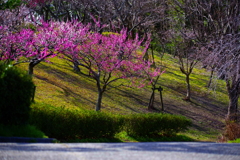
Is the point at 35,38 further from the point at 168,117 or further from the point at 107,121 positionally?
the point at 168,117

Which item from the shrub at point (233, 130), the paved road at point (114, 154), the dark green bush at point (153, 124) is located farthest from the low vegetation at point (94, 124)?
the paved road at point (114, 154)

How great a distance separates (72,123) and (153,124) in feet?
14.6

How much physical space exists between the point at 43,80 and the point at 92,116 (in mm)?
9798

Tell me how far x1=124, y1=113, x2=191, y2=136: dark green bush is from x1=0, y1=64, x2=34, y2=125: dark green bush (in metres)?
5.54

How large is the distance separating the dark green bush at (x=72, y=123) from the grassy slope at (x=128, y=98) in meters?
5.24

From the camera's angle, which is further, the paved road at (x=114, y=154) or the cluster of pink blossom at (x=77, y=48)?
the cluster of pink blossom at (x=77, y=48)

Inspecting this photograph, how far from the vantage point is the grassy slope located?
58.1 ft

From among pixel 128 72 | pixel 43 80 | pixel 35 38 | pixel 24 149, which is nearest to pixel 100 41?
pixel 128 72

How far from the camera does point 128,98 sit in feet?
68.8

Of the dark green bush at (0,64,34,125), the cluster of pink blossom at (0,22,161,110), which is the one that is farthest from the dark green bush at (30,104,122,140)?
the cluster of pink blossom at (0,22,161,110)

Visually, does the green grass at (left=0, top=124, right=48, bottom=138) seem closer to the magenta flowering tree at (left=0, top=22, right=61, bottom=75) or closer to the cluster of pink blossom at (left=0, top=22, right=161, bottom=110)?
the magenta flowering tree at (left=0, top=22, right=61, bottom=75)

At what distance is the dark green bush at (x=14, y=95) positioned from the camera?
7836 millimetres

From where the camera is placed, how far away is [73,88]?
20188 mm

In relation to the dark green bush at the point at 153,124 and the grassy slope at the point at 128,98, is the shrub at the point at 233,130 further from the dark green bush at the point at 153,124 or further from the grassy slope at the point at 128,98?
the grassy slope at the point at 128,98
